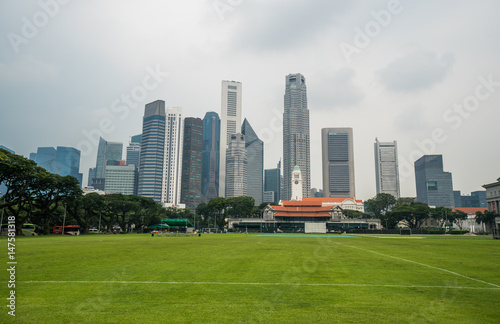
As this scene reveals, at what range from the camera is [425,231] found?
88625 mm

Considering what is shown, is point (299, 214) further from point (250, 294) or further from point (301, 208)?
point (250, 294)

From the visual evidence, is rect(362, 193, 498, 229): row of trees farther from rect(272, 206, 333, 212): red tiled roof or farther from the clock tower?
the clock tower

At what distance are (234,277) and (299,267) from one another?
4.22 metres

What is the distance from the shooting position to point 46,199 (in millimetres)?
64875

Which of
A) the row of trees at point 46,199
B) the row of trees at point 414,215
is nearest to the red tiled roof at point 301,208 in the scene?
the row of trees at point 414,215

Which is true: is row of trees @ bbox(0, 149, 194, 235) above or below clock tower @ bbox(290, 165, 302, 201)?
below

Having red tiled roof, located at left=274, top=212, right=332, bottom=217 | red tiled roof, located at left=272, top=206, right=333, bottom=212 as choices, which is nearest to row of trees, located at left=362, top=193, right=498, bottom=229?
red tiled roof, located at left=274, top=212, right=332, bottom=217

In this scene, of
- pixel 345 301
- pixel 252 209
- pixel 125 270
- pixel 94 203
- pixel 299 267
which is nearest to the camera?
pixel 345 301

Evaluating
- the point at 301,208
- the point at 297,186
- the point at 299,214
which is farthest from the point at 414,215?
the point at 297,186

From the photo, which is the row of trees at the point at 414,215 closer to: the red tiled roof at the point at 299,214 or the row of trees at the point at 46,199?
the red tiled roof at the point at 299,214

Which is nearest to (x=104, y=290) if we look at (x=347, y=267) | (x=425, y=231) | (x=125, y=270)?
(x=125, y=270)

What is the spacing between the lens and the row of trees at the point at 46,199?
53062 millimetres

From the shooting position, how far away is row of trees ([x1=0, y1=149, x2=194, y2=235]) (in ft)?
174

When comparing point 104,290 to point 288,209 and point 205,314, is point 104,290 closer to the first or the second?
point 205,314
